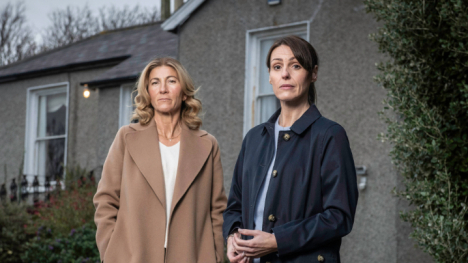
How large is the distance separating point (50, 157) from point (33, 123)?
0.95 meters

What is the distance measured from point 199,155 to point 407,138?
1918 millimetres

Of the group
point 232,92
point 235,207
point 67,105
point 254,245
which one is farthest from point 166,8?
point 254,245

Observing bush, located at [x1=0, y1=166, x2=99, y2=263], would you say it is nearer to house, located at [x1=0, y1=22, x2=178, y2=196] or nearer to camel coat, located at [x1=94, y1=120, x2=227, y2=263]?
house, located at [x1=0, y1=22, x2=178, y2=196]

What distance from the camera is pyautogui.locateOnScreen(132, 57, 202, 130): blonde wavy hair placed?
11.8ft

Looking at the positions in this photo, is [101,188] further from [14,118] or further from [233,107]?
[14,118]

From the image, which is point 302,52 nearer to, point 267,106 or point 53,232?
point 267,106

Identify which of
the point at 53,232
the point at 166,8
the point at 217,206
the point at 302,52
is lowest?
the point at 53,232

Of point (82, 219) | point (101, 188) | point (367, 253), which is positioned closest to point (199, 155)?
point (101, 188)

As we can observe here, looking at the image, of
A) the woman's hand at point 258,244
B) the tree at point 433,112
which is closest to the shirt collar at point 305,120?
→ the woman's hand at point 258,244

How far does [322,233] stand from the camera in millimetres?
2457

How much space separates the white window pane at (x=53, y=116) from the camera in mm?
13062

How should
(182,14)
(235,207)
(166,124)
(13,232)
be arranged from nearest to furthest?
(235,207) < (166,124) < (13,232) < (182,14)

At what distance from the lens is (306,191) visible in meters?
2.59

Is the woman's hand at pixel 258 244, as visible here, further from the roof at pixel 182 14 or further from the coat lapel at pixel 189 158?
the roof at pixel 182 14
